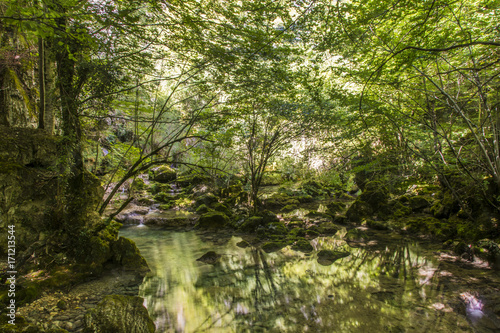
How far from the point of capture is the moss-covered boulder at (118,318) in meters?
3.27

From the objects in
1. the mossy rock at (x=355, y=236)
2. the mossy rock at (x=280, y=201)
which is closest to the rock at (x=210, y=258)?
the mossy rock at (x=355, y=236)

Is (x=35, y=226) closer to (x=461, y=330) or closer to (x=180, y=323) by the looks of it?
(x=180, y=323)

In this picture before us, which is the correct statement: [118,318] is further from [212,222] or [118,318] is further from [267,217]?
[267,217]

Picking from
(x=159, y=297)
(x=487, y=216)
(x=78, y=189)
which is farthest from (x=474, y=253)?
(x=78, y=189)

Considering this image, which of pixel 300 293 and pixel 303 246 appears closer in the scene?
pixel 300 293

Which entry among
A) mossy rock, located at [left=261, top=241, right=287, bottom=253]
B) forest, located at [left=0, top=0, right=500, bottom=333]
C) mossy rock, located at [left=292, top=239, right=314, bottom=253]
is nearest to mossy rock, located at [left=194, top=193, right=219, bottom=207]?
forest, located at [left=0, top=0, right=500, bottom=333]

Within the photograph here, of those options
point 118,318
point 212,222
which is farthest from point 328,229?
point 118,318

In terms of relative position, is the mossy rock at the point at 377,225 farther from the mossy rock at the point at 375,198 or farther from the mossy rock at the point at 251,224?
the mossy rock at the point at 251,224

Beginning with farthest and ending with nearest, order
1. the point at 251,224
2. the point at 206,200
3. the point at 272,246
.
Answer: the point at 206,200
the point at 251,224
the point at 272,246

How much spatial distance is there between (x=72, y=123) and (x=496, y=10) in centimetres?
917

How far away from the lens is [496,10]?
4719 millimetres

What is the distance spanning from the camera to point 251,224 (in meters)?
10.4

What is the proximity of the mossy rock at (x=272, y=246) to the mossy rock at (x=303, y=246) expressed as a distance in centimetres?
44

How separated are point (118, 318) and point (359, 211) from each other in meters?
10.9
